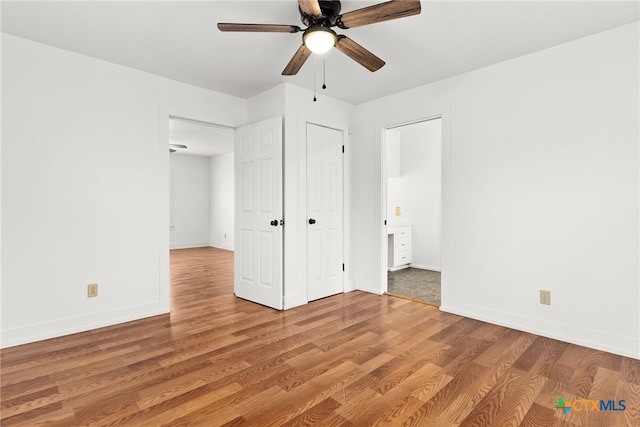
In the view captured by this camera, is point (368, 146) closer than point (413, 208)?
Yes

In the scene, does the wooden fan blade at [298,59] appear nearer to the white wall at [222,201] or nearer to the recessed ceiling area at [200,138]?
the recessed ceiling area at [200,138]

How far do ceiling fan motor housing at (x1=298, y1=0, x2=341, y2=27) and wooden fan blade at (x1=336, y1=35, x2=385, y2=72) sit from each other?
0.38 ft

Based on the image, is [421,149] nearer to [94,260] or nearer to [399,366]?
[399,366]

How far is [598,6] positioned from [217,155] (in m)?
8.10

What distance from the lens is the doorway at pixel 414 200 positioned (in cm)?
555

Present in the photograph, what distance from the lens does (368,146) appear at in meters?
4.25

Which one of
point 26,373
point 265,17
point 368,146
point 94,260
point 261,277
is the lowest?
point 26,373

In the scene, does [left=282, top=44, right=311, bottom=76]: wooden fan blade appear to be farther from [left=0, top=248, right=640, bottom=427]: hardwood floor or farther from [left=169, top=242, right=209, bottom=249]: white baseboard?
[left=169, top=242, right=209, bottom=249]: white baseboard

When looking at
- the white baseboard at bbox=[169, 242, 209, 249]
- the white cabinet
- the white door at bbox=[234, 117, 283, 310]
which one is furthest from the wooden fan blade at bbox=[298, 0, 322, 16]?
the white baseboard at bbox=[169, 242, 209, 249]

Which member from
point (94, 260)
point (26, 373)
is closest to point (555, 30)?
point (94, 260)

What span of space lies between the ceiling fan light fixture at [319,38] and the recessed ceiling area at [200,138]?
329 cm

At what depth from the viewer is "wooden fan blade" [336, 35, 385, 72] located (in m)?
2.19

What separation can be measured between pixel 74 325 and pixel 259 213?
197cm

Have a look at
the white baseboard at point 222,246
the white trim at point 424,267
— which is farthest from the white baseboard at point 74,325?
the white baseboard at point 222,246
